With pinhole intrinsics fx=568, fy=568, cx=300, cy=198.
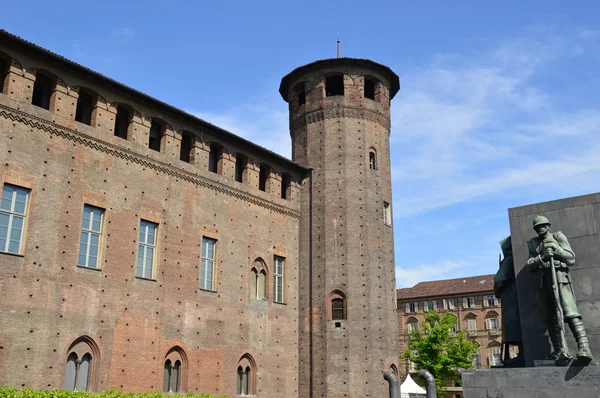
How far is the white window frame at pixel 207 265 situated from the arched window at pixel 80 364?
474 centimetres

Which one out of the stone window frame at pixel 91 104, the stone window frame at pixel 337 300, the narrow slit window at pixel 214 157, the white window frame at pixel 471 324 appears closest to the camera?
the stone window frame at pixel 91 104

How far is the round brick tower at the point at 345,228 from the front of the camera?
2328cm

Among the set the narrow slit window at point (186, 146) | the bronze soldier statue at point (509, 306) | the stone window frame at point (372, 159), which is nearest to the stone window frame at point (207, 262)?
the narrow slit window at point (186, 146)

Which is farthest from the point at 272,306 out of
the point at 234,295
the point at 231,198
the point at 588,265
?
the point at 588,265

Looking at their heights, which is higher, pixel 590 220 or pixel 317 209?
pixel 317 209

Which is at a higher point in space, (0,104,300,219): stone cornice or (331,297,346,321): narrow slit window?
(0,104,300,219): stone cornice

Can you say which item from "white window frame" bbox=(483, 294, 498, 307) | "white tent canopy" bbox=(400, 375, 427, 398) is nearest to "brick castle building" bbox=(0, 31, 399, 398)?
"white tent canopy" bbox=(400, 375, 427, 398)

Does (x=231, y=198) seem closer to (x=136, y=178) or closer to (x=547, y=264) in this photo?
(x=136, y=178)

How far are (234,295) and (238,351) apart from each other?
6.83 ft

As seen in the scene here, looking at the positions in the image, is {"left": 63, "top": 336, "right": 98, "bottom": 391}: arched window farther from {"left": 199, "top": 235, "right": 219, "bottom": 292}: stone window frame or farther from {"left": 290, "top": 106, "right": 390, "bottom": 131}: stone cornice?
{"left": 290, "top": 106, "right": 390, "bottom": 131}: stone cornice

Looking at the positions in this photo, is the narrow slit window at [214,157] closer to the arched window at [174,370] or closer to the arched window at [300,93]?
the arched window at [300,93]

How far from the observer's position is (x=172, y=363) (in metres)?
Result: 19.2

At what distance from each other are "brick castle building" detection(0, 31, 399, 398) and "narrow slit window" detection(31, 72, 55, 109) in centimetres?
4

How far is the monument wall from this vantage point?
9203mm
